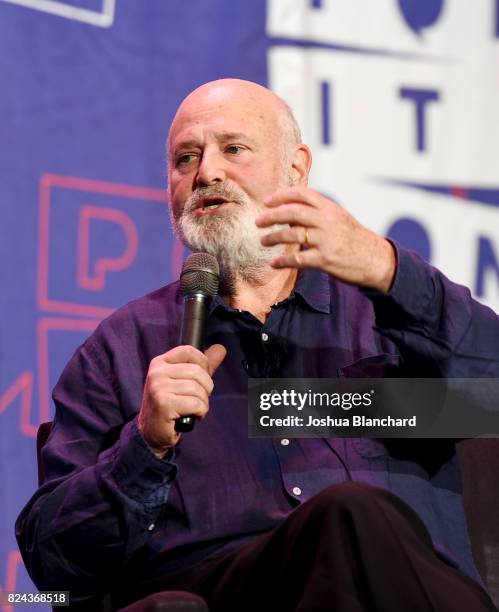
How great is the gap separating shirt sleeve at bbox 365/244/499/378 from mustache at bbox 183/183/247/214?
1.46 ft

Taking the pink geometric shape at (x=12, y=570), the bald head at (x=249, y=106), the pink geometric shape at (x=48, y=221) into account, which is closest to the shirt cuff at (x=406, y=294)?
the bald head at (x=249, y=106)

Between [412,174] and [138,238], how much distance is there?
2.21ft

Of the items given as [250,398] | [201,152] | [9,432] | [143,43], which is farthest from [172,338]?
[143,43]

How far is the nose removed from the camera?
6.25ft

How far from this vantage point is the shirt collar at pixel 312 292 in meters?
1.87

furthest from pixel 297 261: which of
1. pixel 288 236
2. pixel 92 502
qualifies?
pixel 92 502

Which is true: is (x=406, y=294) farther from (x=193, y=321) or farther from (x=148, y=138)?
(x=148, y=138)

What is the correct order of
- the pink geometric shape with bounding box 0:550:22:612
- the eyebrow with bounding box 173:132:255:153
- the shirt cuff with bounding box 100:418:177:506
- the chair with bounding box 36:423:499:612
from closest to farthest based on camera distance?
the shirt cuff with bounding box 100:418:177:506 → the chair with bounding box 36:423:499:612 → the eyebrow with bounding box 173:132:255:153 → the pink geometric shape with bounding box 0:550:22:612

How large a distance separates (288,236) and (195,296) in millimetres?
197

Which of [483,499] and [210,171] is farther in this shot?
[210,171]

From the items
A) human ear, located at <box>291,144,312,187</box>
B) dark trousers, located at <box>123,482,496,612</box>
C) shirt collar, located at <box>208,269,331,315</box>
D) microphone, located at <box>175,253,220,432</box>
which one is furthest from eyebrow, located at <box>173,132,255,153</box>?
dark trousers, located at <box>123,482,496,612</box>

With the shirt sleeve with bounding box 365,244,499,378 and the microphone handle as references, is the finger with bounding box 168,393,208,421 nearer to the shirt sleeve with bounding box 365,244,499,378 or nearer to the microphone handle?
the microphone handle

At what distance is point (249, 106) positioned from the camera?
2010mm

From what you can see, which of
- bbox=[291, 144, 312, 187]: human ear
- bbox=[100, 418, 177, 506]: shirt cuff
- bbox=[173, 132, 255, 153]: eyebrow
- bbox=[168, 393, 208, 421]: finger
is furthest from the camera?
bbox=[291, 144, 312, 187]: human ear
